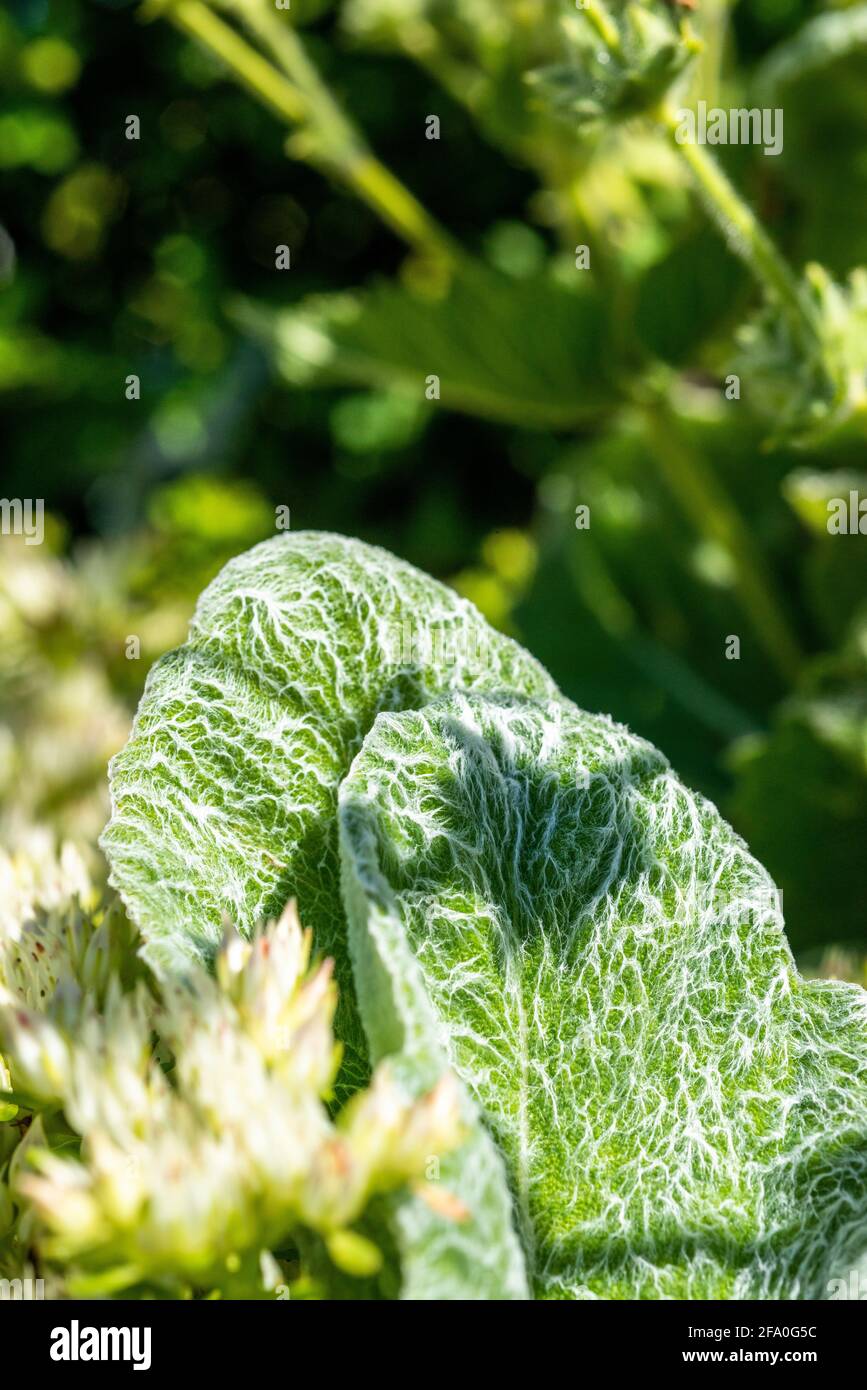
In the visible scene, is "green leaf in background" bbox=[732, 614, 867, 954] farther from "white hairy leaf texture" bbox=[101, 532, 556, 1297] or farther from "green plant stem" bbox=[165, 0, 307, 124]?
"green plant stem" bbox=[165, 0, 307, 124]

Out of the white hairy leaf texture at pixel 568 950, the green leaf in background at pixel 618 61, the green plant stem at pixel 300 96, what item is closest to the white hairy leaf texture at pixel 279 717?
the white hairy leaf texture at pixel 568 950

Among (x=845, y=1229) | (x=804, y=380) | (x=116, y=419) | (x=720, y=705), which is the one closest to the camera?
(x=845, y=1229)

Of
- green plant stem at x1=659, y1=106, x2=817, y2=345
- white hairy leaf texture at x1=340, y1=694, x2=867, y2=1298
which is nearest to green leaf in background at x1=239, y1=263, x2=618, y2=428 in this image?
green plant stem at x1=659, y1=106, x2=817, y2=345

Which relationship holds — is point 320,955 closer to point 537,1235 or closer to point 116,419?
point 537,1235

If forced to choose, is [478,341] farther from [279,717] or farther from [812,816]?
[279,717]

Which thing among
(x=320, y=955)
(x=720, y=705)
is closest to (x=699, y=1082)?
(x=320, y=955)

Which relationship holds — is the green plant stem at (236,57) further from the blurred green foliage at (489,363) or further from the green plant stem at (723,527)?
the green plant stem at (723,527)

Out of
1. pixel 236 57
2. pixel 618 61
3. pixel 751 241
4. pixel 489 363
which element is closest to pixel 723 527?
pixel 489 363
